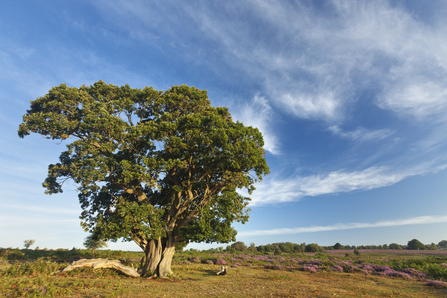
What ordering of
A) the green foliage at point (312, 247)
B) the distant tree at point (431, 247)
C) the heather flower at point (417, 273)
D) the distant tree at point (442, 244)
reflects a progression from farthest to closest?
the distant tree at point (442, 244) < the green foliage at point (312, 247) < the distant tree at point (431, 247) < the heather flower at point (417, 273)

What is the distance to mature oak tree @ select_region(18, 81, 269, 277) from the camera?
1631cm

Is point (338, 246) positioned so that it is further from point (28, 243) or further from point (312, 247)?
point (28, 243)

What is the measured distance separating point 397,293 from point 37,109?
33215 mm

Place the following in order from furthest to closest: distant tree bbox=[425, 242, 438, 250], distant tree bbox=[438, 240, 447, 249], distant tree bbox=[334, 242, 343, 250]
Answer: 1. distant tree bbox=[438, 240, 447, 249]
2. distant tree bbox=[334, 242, 343, 250]
3. distant tree bbox=[425, 242, 438, 250]

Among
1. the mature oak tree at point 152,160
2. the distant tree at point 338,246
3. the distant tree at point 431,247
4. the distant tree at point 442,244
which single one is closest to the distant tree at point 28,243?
the mature oak tree at point 152,160

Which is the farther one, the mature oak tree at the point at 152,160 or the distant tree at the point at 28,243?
the distant tree at the point at 28,243

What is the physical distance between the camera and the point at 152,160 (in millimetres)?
16547

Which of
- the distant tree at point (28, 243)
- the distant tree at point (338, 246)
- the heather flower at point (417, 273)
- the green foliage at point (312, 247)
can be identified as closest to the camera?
the heather flower at point (417, 273)

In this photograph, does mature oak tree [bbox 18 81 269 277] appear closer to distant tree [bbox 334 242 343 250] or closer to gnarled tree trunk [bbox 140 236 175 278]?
gnarled tree trunk [bbox 140 236 175 278]

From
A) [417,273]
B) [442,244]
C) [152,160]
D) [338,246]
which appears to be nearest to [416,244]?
[338,246]

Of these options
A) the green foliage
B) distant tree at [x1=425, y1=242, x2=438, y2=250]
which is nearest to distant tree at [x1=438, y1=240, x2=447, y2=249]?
distant tree at [x1=425, y1=242, x2=438, y2=250]

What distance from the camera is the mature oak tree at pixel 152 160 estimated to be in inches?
642

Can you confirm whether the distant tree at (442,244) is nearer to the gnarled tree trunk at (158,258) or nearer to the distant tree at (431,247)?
the distant tree at (431,247)

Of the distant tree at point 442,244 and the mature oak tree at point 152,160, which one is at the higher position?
the mature oak tree at point 152,160
